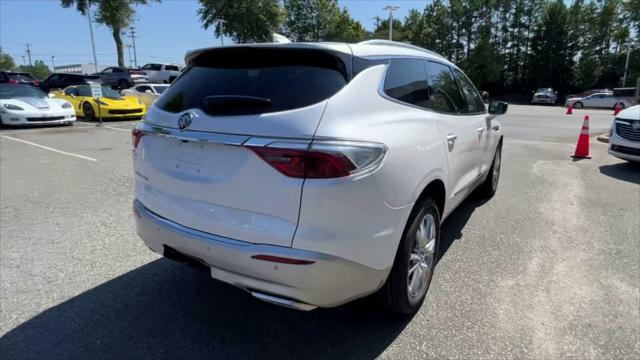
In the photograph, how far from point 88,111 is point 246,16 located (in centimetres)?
3562

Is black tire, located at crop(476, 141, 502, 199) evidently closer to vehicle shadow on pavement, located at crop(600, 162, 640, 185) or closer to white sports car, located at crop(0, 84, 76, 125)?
vehicle shadow on pavement, located at crop(600, 162, 640, 185)

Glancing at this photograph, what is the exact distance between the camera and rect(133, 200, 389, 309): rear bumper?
79.7 inches

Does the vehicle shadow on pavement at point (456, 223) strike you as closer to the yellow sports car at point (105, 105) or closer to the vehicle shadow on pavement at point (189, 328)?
the vehicle shadow on pavement at point (189, 328)

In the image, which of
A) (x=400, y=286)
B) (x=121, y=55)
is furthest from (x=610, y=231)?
(x=121, y=55)

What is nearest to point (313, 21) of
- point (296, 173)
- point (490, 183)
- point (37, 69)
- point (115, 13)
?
point (115, 13)

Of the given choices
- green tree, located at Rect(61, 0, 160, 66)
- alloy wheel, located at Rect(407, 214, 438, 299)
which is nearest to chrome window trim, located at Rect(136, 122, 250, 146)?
alloy wheel, located at Rect(407, 214, 438, 299)

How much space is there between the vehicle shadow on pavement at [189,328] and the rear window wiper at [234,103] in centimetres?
137

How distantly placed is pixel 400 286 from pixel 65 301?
230 cm

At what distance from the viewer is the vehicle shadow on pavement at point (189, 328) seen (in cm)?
240

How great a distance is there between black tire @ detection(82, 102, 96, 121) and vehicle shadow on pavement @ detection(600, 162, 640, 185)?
15.2 m

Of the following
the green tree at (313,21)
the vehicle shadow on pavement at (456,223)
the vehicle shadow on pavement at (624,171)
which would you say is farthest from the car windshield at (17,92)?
the green tree at (313,21)

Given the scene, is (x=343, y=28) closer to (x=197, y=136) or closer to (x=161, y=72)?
(x=161, y=72)

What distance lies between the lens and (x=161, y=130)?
249 centimetres

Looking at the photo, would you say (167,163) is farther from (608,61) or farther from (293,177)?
(608,61)
